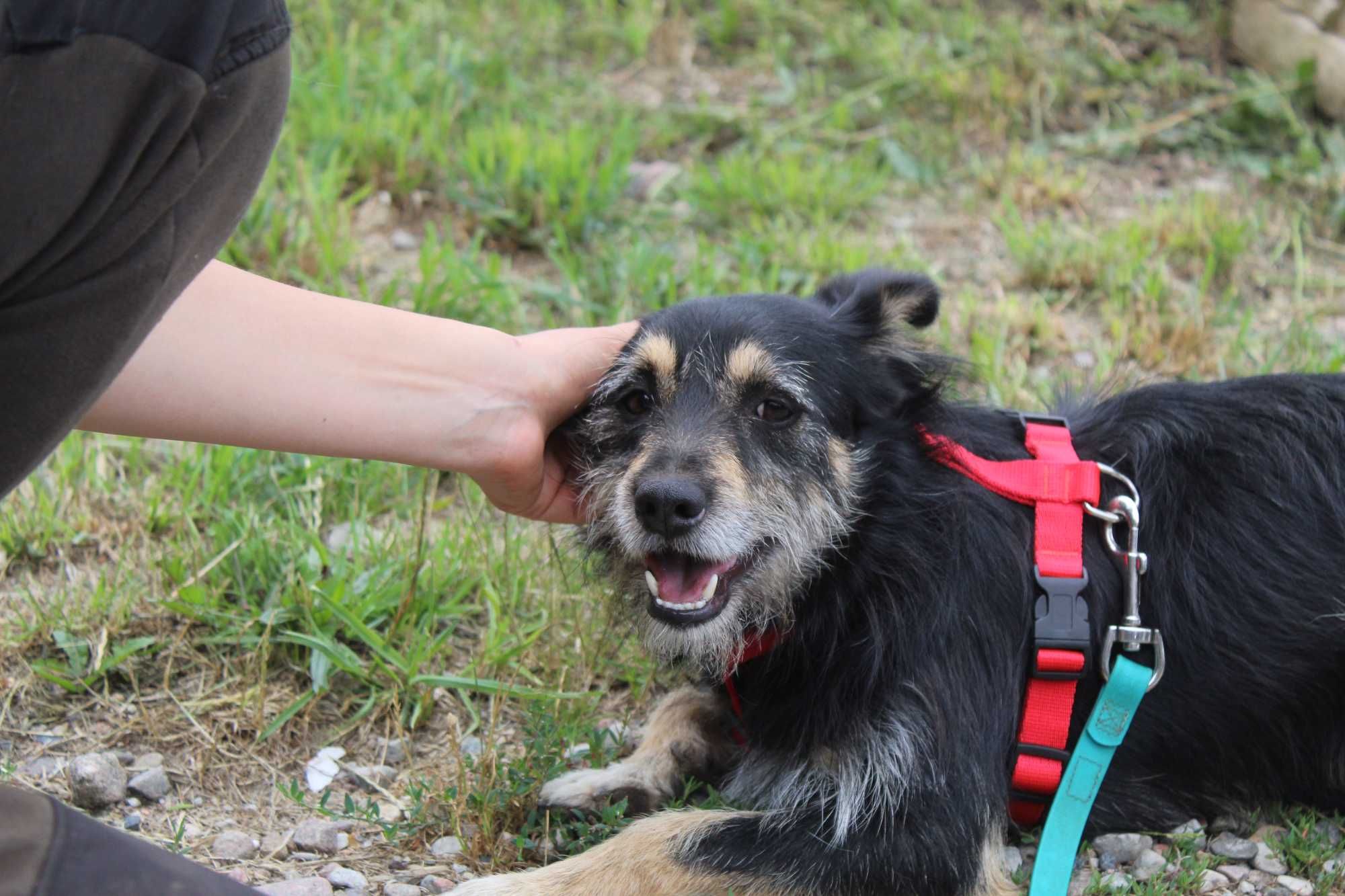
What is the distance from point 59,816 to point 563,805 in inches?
49.9

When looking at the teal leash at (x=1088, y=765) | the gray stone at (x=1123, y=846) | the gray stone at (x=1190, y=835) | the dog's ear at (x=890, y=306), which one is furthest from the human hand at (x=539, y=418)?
the gray stone at (x=1190, y=835)

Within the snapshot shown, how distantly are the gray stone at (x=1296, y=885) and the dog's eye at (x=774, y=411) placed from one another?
1.48 meters

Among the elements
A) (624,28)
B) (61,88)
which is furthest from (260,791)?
(624,28)

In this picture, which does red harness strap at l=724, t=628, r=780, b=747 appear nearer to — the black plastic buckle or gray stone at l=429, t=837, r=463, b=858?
the black plastic buckle

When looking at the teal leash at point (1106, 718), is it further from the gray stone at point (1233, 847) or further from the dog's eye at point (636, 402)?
the dog's eye at point (636, 402)

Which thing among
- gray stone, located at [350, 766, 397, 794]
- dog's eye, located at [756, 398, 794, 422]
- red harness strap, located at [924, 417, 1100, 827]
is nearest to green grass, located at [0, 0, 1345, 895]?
gray stone, located at [350, 766, 397, 794]

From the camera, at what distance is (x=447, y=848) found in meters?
2.86

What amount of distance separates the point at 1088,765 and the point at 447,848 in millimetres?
1436

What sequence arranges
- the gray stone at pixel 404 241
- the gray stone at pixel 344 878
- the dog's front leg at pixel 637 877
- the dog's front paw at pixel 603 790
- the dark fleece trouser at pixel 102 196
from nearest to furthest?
1. the dark fleece trouser at pixel 102 196
2. the dog's front leg at pixel 637 877
3. the gray stone at pixel 344 878
4. the dog's front paw at pixel 603 790
5. the gray stone at pixel 404 241

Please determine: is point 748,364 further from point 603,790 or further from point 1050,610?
point 603,790

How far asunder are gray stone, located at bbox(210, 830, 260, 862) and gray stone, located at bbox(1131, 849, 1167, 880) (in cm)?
195

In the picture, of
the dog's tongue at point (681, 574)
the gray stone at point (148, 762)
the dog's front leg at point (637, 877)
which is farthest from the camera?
the gray stone at point (148, 762)

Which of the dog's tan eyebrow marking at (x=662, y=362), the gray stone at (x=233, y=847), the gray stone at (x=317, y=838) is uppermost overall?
the dog's tan eyebrow marking at (x=662, y=362)

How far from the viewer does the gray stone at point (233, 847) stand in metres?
2.81
